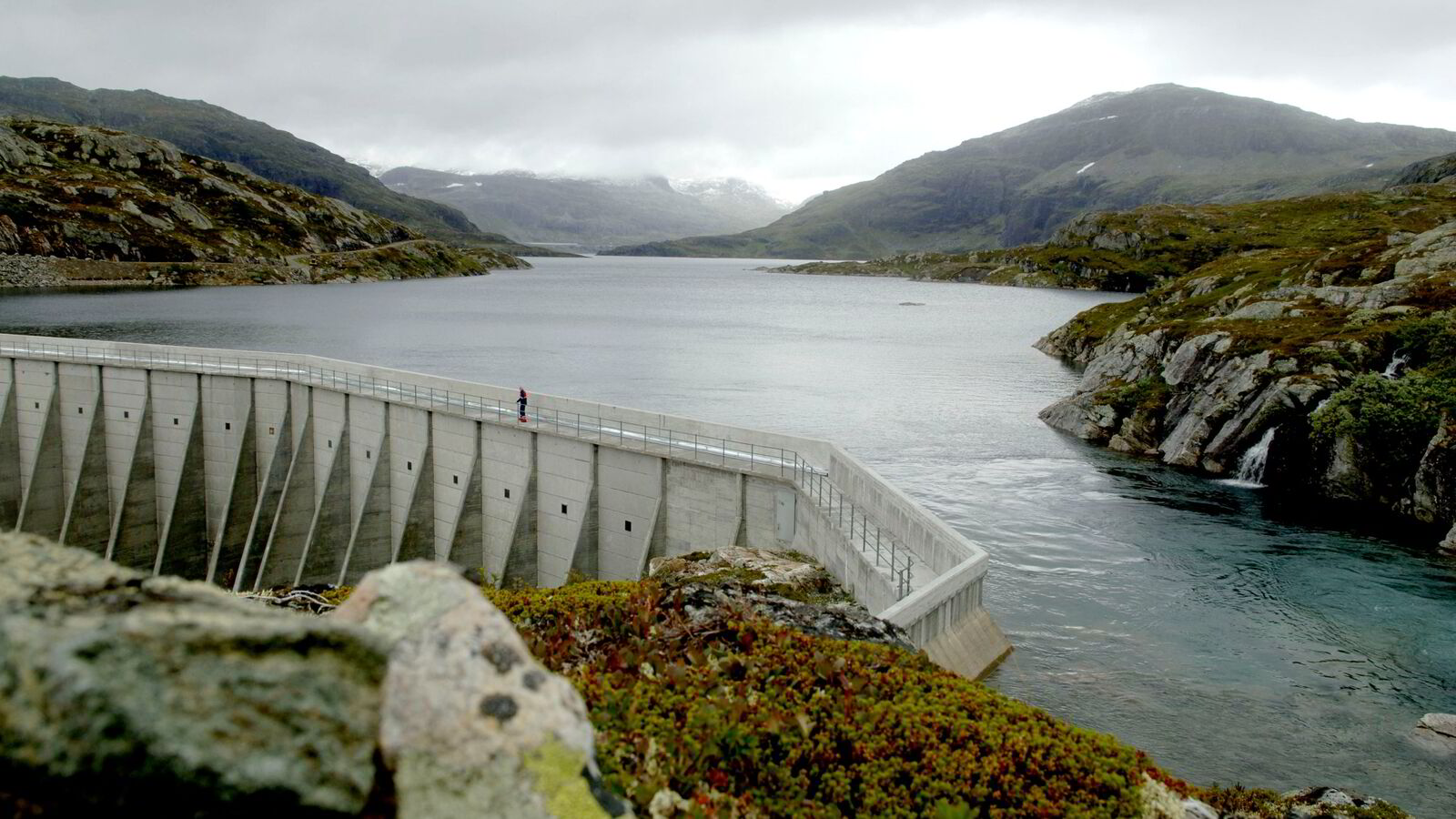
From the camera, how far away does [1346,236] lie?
16500cm

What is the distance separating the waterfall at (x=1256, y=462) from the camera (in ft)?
195

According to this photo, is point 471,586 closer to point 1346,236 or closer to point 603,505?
point 603,505

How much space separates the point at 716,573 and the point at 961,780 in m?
16.6

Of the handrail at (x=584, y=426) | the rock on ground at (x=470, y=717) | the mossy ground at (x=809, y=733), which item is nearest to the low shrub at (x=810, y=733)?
the mossy ground at (x=809, y=733)

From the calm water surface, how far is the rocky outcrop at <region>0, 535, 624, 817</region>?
86.4ft

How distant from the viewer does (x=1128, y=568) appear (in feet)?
147

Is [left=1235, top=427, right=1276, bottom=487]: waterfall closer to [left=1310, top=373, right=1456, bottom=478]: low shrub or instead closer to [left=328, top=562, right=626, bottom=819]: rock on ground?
[left=1310, top=373, right=1456, bottom=478]: low shrub

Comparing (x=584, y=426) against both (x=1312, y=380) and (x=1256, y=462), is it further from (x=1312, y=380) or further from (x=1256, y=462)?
(x=1312, y=380)

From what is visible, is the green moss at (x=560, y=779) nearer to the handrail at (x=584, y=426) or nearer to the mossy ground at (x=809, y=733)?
the mossy ground at (x=809, y=733)

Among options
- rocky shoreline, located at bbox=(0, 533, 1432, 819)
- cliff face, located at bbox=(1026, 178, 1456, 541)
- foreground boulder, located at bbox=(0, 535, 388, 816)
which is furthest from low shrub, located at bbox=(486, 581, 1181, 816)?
cliff face, located at bbox=(1026, 178, 1456, 541)

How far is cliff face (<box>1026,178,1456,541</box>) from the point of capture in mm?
54688

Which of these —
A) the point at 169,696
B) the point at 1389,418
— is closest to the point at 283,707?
the point at 169,696

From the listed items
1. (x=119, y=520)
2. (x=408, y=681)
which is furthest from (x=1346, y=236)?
(x=408, y=681)

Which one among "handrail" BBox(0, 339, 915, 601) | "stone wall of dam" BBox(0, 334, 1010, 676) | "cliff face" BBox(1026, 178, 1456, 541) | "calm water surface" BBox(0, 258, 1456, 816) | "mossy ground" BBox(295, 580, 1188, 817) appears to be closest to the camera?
"mossy ground" BBox(295, 580, 1188, 817)
